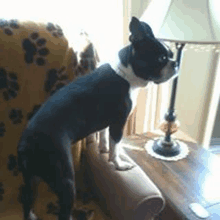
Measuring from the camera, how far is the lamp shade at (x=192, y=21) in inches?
31.6

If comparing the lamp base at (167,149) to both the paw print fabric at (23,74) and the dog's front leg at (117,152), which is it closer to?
the dog's front leg at (117,152)

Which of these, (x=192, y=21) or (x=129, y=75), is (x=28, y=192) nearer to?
(x=129, y=75)

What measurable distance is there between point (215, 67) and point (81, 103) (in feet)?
3.70

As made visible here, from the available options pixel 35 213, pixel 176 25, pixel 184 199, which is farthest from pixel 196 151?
pixel 35 213

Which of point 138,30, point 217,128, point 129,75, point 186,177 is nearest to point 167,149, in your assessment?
point 186,177

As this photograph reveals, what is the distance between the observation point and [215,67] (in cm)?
155

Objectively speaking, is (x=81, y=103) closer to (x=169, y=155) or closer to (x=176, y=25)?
(x=176, y=25)

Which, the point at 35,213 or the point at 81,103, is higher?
the point at 81,103

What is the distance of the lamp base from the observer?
1.15m

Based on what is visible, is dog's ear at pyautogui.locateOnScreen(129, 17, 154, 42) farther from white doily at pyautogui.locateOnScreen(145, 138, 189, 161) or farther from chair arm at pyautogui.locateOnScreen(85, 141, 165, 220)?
white doily at pyautogui.locateOnScreen(145, 138, 189, 161)

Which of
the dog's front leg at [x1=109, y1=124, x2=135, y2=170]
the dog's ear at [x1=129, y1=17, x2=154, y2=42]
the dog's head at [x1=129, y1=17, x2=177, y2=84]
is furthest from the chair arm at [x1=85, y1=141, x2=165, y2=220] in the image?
→ the dog's ear at [x1=129, y1=17, x2=154, y2=42]

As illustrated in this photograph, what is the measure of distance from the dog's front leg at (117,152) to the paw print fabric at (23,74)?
0.30 metres

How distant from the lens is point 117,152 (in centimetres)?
91

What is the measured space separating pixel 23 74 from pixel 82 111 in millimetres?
335
